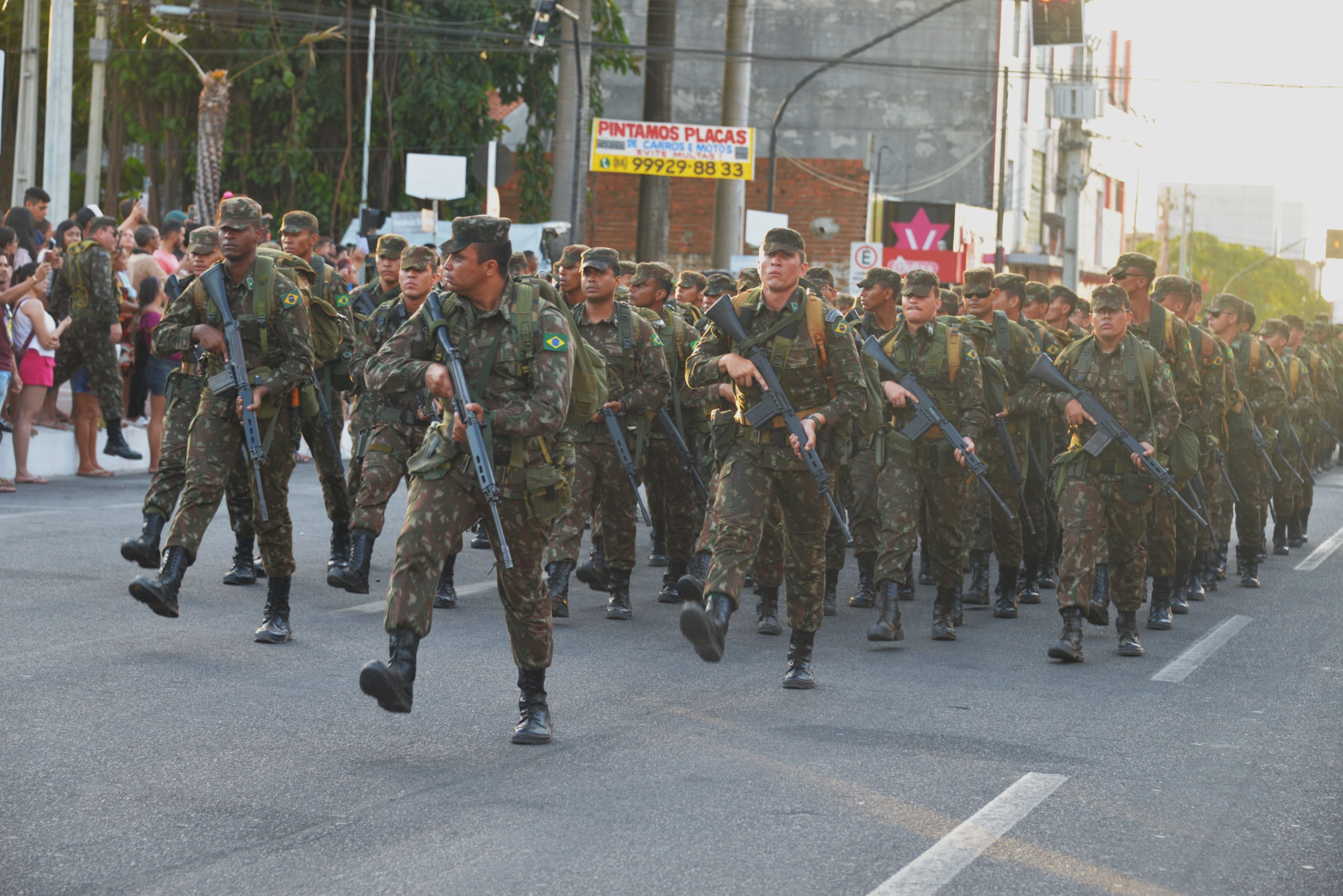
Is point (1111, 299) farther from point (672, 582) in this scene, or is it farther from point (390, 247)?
point (390, 247)

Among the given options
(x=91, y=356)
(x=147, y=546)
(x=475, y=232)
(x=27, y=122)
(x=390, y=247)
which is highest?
(x=27, y=122)

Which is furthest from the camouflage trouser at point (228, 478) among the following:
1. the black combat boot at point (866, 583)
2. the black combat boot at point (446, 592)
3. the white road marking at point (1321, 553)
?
the white road marking at point (1321, 553)

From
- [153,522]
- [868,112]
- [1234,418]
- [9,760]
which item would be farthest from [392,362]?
[868,112]

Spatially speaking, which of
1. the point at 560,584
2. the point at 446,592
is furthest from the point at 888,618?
the point at 446,592

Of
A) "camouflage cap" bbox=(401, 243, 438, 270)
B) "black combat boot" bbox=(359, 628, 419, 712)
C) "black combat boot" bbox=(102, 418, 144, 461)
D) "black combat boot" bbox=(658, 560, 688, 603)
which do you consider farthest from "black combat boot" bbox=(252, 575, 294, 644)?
"black combat boot" bbox=(102, 418, 144, 461)

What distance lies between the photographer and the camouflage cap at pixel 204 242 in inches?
354

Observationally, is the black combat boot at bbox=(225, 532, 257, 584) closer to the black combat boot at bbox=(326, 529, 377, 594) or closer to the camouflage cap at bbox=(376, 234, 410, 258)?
the black combat boot at bbox=(326, 529, 377, 594)

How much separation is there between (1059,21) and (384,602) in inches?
453

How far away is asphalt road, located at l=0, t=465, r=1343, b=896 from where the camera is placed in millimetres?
4602

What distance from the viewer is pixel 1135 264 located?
28.6ft

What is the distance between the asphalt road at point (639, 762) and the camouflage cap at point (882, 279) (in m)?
1.95

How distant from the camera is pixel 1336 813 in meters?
5.48

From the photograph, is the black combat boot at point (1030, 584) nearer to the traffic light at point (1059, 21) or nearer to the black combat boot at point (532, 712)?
the black combat boot at point (532, 712)

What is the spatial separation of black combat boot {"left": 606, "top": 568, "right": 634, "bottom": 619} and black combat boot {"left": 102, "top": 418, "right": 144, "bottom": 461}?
7.15 meters
